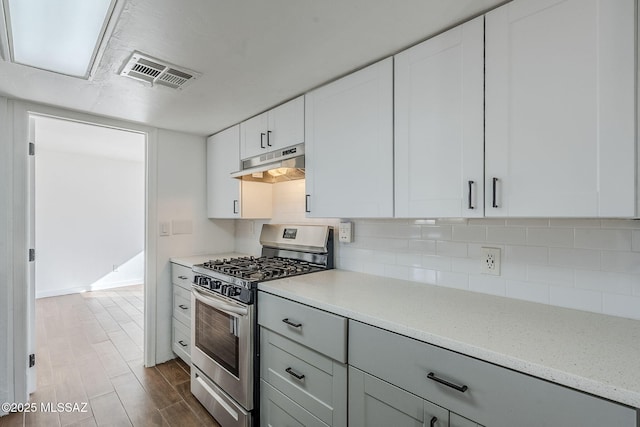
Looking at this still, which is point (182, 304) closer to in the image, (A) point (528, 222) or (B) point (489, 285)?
(B) point (489, 285)

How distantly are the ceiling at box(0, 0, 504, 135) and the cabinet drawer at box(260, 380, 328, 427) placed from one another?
5.77 feet

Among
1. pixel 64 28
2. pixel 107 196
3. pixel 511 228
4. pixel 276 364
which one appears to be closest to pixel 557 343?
pixel 511 228

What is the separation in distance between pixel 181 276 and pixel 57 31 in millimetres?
1904

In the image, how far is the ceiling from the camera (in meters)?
1.24

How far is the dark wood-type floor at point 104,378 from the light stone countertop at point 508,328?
1.32m

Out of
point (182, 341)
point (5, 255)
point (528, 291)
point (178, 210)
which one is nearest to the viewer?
point (528, 291)

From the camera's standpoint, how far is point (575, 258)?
1.30m

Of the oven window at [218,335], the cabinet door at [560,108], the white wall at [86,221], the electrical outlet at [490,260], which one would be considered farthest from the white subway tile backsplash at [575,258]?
the white wall at [86,221]

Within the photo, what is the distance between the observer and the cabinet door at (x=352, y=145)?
1603 millimetres

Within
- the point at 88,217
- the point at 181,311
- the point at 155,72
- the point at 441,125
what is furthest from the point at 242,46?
the point at 88,217

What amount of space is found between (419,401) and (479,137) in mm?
1016

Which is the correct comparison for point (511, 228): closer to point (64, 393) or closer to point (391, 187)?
point (391, 187)

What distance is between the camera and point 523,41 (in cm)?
115

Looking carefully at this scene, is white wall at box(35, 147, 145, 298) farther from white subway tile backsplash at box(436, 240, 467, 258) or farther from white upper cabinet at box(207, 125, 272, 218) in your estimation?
white subway tile backsplash at box(436, 240, 467, 258)
